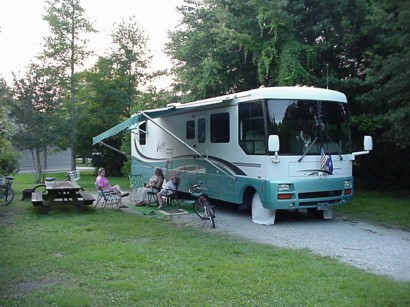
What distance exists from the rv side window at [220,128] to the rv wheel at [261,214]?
1.66 metres

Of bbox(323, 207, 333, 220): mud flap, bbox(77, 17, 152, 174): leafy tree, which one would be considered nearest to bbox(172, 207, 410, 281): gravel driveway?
bbox(323, 207, 333, 220): mud flap

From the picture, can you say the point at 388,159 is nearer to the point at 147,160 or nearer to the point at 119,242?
the point at 147,160

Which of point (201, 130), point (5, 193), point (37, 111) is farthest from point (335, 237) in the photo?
point (37, 111)

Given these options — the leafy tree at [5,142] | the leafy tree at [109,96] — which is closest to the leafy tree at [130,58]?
the leafy tree at [109,96]

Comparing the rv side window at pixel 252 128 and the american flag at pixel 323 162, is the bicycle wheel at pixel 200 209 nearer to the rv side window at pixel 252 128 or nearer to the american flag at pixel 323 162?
the rv side window at pixel 252 128

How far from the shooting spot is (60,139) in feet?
61.8

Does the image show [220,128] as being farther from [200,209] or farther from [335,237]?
[335,237]

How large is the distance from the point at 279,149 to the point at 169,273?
415 centimetres

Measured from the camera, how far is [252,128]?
9.25 m

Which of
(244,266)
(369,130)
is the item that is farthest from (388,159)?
(244,266)

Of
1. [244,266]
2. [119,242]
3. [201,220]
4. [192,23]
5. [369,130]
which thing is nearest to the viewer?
[244,266]

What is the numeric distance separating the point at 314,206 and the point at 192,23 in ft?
30.9

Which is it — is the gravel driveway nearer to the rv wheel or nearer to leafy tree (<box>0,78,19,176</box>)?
the rv wheel

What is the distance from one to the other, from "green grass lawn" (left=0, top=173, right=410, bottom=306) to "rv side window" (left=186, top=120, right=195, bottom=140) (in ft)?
13.2
